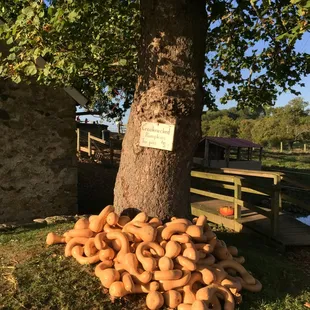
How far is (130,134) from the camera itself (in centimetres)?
429

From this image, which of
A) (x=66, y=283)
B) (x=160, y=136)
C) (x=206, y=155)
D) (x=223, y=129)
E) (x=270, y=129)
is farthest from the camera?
(x=223, y=129)

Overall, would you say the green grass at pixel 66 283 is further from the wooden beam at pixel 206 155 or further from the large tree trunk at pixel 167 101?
the wooden beam at pixel 206 155

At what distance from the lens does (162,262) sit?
315 centimetres

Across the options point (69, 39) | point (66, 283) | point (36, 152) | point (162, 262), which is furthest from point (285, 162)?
point (66, 283)

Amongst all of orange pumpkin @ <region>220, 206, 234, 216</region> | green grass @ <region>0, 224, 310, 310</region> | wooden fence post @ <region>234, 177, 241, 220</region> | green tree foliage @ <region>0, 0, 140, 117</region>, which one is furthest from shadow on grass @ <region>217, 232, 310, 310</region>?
green tree foliage @ <region>0, 0, 140, 117</region>

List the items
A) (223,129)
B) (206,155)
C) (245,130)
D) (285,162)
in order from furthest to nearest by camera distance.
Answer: (245,130)
(223,129)
(285,162)
(206,155)

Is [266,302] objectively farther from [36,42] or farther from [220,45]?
[220,45]

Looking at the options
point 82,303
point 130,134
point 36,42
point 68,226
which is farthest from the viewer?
point 68,226

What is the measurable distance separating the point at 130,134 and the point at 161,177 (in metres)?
0.66

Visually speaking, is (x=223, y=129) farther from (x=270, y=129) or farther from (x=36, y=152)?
(x=36, y=152)

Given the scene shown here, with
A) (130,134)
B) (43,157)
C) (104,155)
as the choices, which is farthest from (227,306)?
(104,155)

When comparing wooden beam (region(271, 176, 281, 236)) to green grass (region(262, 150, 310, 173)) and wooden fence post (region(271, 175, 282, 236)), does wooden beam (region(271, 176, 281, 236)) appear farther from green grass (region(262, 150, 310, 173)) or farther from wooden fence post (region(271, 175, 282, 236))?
green grass (region(262, 150, 310, 173))

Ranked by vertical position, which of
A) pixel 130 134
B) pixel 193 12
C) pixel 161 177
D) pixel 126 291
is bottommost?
pixel 126 291

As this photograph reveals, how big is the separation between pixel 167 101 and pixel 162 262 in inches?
68.7
